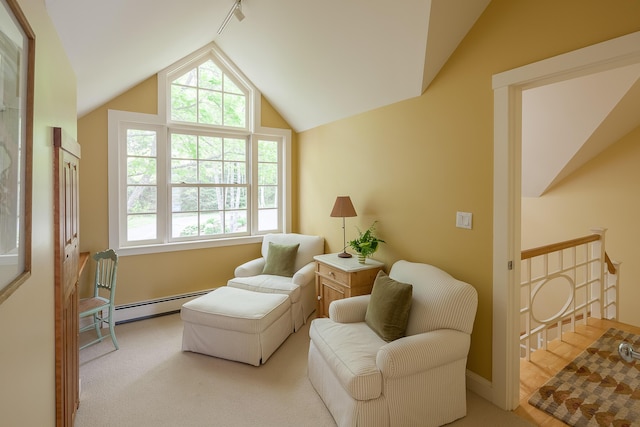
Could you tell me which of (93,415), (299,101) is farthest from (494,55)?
(93,415)

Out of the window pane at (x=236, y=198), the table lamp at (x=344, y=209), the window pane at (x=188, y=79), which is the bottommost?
the table lamp at (x=344, y=209)

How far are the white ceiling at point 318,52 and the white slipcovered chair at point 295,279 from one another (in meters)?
1.51

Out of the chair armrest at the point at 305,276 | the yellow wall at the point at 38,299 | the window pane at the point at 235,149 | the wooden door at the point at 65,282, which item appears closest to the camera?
the yellow wall at the point at 38,299

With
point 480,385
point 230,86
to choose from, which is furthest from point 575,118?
point 230,86

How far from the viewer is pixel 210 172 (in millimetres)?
4105

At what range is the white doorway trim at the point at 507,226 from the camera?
2057mm

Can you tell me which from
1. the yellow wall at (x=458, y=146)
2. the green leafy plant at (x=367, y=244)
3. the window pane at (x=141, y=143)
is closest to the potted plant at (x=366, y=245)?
the green leafy plant at (x=367, y=244)

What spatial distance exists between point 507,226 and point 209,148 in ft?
11.2

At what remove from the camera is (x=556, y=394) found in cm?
225

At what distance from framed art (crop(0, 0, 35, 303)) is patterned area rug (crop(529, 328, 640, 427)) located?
280 cm

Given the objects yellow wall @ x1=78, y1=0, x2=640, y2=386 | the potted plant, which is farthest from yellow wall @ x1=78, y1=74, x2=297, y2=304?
the potted plant

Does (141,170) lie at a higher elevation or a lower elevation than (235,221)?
higher

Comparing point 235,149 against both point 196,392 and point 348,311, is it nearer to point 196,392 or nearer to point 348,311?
point 348,311

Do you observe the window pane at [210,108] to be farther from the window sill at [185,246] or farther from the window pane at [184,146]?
the window sill at [185,246]
